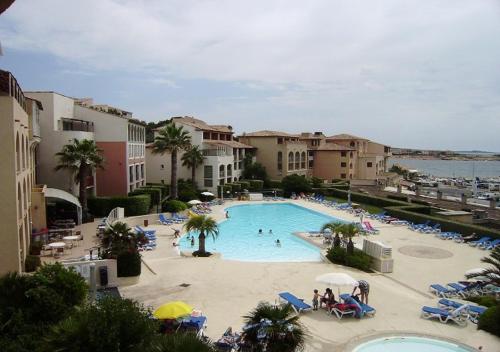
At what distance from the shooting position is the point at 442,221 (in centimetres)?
3703

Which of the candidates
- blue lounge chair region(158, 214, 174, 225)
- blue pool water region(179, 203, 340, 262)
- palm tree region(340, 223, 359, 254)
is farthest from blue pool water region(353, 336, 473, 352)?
blue lounge chair region(158, 214, 174, 225)

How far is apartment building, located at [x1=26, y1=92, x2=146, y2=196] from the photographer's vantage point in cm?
3447

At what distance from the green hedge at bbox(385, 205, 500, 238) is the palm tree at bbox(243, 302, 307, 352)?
90.2ft

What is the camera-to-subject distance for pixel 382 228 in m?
38.3

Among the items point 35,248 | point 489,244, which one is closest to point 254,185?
point 489,244

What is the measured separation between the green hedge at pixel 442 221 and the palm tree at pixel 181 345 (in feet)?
102

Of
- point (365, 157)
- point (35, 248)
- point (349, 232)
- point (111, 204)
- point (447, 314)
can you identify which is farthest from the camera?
point (365, 157)

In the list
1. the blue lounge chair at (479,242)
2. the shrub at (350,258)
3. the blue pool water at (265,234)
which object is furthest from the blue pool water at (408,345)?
the blue lounge chair at (479,242)

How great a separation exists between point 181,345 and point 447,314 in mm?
12785

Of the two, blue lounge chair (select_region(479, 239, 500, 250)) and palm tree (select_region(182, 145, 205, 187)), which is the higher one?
palm tree (select_region(182, 145, 205, 187))

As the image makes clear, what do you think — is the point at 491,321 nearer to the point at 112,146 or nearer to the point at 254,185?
the point at 112,146

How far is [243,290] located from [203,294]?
77.9 inches

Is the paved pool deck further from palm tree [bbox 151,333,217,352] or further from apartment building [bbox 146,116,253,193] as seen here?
apartment building [bbox 146,116,253,193]

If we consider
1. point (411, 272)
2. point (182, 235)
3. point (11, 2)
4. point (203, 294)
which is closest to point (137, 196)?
point (182, 235)
